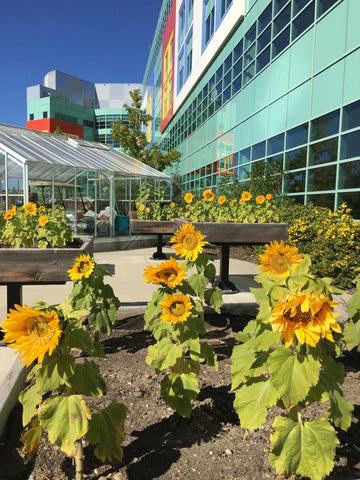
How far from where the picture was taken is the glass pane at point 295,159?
31.4 feet

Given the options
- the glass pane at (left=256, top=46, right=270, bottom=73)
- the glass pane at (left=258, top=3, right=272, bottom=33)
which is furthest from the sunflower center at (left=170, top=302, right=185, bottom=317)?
the glass pane at (left=258, top=3, right=272, bottom=33)

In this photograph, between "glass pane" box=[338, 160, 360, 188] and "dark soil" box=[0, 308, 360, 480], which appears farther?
"glass pane" box=[338, 160, 360, 188]

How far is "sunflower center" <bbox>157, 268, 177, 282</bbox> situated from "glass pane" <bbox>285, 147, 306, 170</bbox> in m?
8.17

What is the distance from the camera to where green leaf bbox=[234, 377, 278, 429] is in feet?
4.69

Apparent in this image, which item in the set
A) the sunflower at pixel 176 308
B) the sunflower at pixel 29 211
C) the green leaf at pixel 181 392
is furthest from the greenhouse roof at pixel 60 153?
the green leaf at pixel 181 392

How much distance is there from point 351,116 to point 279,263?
268 inches

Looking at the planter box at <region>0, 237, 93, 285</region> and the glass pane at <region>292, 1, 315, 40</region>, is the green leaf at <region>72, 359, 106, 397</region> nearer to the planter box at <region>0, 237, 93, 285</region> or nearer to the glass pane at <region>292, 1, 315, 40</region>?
the planter box at <region>0, 237, 93, 285</region>

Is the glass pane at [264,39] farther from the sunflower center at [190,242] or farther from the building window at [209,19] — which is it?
the sunflower center at [190,242]

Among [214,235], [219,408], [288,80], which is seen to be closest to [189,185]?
[288,80]

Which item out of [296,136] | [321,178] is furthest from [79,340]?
[296,136]

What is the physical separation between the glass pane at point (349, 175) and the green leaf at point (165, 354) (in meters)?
6.49

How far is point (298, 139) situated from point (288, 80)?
1.87 m

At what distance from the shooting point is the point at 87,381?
1521 millimetres

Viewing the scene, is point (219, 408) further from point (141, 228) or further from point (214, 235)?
point (141, 228)
